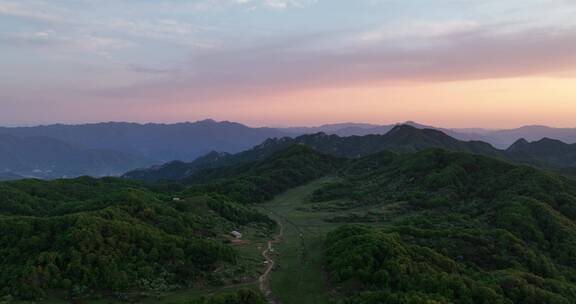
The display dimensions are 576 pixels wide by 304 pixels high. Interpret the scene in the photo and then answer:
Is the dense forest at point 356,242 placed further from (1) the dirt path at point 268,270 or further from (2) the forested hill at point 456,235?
(1) the dirt path at point 268,270

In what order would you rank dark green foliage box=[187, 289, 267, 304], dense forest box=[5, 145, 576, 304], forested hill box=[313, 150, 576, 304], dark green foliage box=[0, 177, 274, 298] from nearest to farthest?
dark green foliage box=[187, 289, 267, 304] → dark green foliage box=[0, 177, 274, 298] → dense forest box=[5, 145, 576, 304] → forested hill box=[313, 150, 576, 304]

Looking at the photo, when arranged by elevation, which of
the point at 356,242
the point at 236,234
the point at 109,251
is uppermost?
the point at 109,251

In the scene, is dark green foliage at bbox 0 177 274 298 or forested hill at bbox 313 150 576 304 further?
forested hill at bbox 313 150 576 304

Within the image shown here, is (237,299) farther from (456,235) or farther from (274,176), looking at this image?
(274,176)

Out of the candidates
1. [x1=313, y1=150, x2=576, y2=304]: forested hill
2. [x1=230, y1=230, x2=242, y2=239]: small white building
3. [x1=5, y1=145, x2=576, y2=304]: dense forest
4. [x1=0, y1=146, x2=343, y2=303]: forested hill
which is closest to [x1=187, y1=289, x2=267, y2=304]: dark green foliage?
[x1=5, y1=145, x2=576, y2=304]: dense forest

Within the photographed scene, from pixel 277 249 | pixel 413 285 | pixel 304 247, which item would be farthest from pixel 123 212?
pixel 413 285

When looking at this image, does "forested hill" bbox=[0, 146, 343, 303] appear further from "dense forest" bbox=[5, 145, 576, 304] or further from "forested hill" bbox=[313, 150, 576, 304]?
"forested hill" bbox=[313, 150, 576, 304]

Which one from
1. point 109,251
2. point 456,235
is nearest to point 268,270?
point 109,251

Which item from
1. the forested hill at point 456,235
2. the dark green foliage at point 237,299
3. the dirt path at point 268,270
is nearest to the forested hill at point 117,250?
the dirt path at point 268,270
